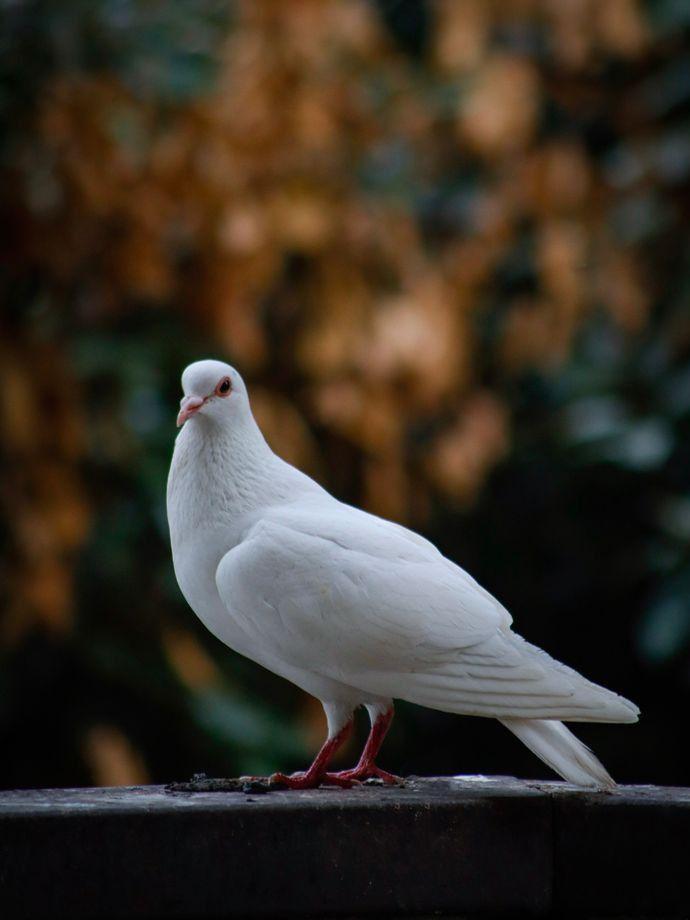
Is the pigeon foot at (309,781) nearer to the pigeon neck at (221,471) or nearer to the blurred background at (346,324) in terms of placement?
the pigeon neck at (221,471)


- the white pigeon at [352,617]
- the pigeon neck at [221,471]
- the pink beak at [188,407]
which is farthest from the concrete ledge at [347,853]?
the pink beak at [188,407]

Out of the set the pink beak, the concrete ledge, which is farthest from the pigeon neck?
the concrete ledge

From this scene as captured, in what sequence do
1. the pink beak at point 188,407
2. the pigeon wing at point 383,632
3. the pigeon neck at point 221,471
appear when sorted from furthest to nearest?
the pigeon neck at point 221,471, the pink beak at point 188,407, the pigeon wing at point 383,632

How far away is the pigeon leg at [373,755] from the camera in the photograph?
3705mm

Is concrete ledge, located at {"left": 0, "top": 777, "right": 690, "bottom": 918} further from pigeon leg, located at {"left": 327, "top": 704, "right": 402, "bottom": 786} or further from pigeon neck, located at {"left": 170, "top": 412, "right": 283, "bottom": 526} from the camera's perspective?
pigeon neck, located at {"left": 170, "top": 412, "right": 283, "bottom": 526}

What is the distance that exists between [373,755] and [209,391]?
97 cm

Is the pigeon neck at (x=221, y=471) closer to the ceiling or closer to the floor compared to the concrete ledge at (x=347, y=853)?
closer to the ceiling

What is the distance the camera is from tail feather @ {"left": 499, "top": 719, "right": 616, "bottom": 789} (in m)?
3.47

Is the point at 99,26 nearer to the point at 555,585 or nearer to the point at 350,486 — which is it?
the point at 350,486

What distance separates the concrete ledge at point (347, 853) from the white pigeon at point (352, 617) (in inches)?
6.2

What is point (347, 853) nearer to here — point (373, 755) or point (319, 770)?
point (319, 770)

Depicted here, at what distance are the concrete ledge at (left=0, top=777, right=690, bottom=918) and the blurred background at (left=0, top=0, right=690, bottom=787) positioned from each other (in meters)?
3.06

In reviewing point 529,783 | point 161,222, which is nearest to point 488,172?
point 161,222

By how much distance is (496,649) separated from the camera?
3.54 m
